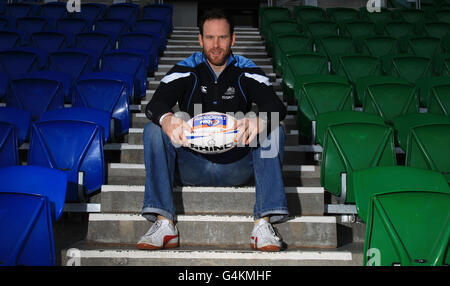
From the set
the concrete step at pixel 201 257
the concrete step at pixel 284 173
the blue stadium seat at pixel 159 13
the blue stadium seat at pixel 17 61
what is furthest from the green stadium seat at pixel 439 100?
the blue stadium seat at pixel 159 13

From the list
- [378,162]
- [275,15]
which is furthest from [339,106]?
[275,15]

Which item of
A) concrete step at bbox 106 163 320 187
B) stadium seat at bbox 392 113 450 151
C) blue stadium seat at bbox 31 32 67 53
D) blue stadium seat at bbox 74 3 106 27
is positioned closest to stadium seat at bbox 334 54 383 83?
stadium seat at bbox 392 113 450 151

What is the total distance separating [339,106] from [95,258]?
5.79 feet

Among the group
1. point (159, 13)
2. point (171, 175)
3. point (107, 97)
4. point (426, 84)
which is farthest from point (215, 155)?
point (159, 13)

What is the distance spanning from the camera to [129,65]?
317 cm

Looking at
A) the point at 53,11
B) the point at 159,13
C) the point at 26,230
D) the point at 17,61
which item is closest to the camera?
the point at 26,230

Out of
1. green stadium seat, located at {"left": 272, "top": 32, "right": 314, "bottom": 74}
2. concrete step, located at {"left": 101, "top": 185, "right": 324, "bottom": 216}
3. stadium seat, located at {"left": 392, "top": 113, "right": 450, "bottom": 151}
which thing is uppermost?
green stadium seat, located at {"left": 272, "top": 32, "right": 314, "bottom": 74}

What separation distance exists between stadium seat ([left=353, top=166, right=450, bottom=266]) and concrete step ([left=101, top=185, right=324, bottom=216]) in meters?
0.41

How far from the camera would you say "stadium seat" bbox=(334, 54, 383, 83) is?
126 inches

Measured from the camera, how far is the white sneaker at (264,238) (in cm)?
143

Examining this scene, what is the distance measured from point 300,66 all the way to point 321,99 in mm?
761

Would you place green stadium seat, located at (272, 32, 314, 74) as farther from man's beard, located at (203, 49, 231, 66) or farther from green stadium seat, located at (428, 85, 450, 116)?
man's beard, located at (203, 49, 231, 66)

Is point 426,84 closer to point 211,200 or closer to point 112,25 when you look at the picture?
point 211,200
